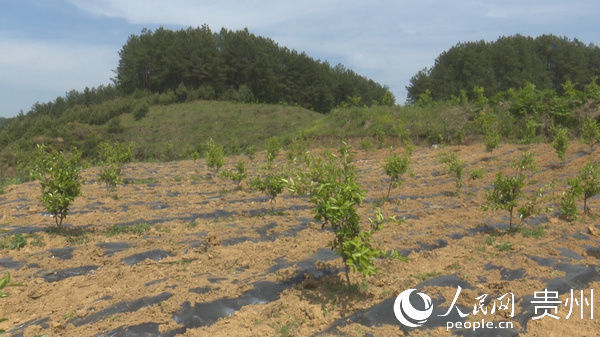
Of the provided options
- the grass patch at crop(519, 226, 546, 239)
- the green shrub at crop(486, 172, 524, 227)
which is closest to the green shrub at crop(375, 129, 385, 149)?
the green shrub at crop(486, 172, 524, 227)

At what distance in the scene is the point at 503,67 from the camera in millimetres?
47219

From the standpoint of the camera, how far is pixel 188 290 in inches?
178

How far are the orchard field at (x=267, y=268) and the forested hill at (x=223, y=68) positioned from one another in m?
36.8

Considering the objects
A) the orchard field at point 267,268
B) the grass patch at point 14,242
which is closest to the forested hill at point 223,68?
the orchard field at point 267,268

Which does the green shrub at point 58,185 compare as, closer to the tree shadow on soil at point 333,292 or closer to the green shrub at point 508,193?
the tree shadow on soil at point 333,292

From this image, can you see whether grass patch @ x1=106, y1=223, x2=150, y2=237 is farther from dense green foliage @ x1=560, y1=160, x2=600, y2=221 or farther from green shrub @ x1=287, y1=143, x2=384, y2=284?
dense green foliage @ x1=560, y1=160, x2=600, y2=221

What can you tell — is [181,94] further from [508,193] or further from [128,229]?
[508,193]

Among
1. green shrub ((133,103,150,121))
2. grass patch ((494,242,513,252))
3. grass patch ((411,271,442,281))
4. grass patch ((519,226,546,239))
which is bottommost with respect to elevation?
grass patch ((519,226,546,239))

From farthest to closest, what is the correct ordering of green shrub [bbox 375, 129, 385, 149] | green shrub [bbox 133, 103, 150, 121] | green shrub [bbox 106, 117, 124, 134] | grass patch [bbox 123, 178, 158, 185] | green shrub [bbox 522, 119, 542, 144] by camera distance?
green shrub [bbox 133, 103, 150, 121] → green shrub [bbox 106, 117, 124, 134] → green shrub [bbox 375, 129, 385, 149] → green shrub [bbox 522, 119, 542, 144] → grass patch [bbox 123, 178, 158, 185]

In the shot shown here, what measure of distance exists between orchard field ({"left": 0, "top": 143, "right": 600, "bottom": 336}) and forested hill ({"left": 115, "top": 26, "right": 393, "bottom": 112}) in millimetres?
36794

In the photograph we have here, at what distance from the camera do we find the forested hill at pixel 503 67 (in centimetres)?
4575

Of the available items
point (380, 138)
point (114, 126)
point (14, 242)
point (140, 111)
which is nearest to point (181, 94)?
point (140, 111)

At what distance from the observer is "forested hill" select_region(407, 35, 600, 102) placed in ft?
150

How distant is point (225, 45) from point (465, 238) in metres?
46.1
